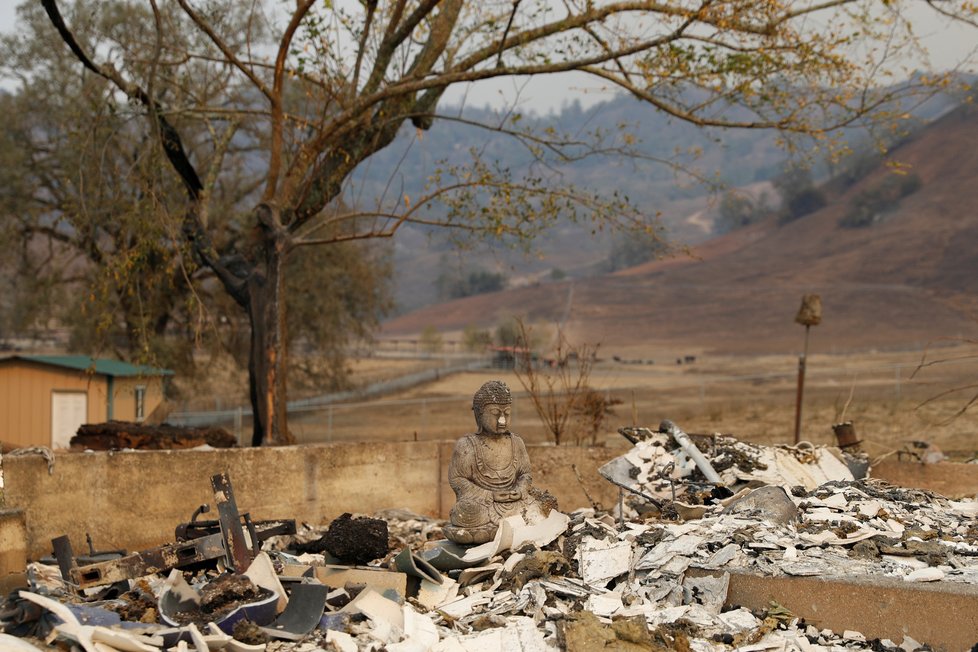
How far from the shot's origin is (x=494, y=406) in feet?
35.8

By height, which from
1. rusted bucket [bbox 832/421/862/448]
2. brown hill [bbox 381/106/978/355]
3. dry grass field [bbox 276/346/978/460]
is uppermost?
brown hill [bbox 381/106/978/355]

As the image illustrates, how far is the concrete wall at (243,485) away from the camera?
39.9 feet

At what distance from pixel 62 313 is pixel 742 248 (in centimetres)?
9722

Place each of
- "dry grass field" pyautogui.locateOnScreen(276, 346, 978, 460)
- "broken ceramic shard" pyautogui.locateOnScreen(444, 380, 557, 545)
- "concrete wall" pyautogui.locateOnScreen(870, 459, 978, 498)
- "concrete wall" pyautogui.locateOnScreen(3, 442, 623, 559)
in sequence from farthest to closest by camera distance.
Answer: "dry grass field" pyautogui.locateOnScreen(276, 346, 978, 460)
"concrete wall" pyautogui.locateOnScreen(870, 459, 978, 498)
"concrete wall" pyautogui.locateOnScreen(3, 442, 623, 559)
"broken ceramic shard" pyautogui.locateOnScreen(444, 380, 557, 545)

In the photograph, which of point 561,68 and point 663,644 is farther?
point 561,68

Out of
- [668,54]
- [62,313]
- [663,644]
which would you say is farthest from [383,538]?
[62,313]

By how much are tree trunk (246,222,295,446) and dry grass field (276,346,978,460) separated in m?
4.77

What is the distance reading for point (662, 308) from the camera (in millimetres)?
95625

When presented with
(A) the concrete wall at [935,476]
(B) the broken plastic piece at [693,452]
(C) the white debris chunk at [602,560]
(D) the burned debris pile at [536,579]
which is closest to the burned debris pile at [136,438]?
(D) the burned debris pile at [536,579]

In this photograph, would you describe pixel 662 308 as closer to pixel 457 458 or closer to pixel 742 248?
pixel 742 248

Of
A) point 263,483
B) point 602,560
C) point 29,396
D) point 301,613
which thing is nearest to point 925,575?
point 602,560

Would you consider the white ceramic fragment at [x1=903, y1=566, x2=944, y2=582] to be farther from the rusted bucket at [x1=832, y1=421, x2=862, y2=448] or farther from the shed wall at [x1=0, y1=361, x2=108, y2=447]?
the shed wall at [x1=0, y1=361, x2=108, y2=447]

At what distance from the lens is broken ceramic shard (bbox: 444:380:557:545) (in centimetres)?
1066

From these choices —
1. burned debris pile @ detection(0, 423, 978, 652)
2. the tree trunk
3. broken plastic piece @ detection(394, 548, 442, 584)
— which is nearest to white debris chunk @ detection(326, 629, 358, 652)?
burned debris pile @ detection(0, 423, 978, 652)
